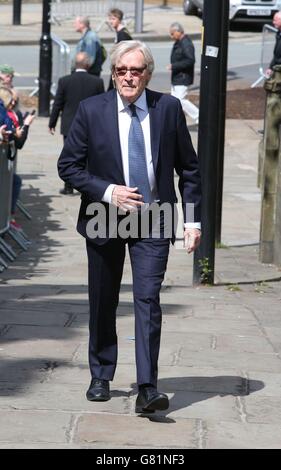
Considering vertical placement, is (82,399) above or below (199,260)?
above

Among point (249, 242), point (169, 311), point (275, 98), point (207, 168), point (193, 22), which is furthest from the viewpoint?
point (193, 22)

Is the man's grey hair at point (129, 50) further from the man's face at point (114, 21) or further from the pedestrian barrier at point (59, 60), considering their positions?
the pedestrian barrier at point (59, 60)

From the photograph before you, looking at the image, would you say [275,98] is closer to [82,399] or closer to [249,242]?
[249,242]

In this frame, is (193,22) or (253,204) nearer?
(253,204)

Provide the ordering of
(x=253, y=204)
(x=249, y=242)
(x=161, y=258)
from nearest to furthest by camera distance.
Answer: (x=161, y=258) < (x=249, y=242) < (x=253, y=204)

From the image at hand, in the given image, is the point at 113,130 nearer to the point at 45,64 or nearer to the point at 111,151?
the point at 111,151

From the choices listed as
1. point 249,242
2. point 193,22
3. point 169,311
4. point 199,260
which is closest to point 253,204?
point 249,242

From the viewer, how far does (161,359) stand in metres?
7.29

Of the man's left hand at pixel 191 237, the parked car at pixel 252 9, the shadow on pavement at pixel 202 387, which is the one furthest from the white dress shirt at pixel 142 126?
the parked car at pixel 252 9

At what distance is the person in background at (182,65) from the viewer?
19359 mm

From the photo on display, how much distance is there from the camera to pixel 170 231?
243 inches

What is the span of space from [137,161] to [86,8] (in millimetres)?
27789

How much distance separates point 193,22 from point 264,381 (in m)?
26.4

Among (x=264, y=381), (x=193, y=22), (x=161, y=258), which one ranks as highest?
(x=161, y=258)
